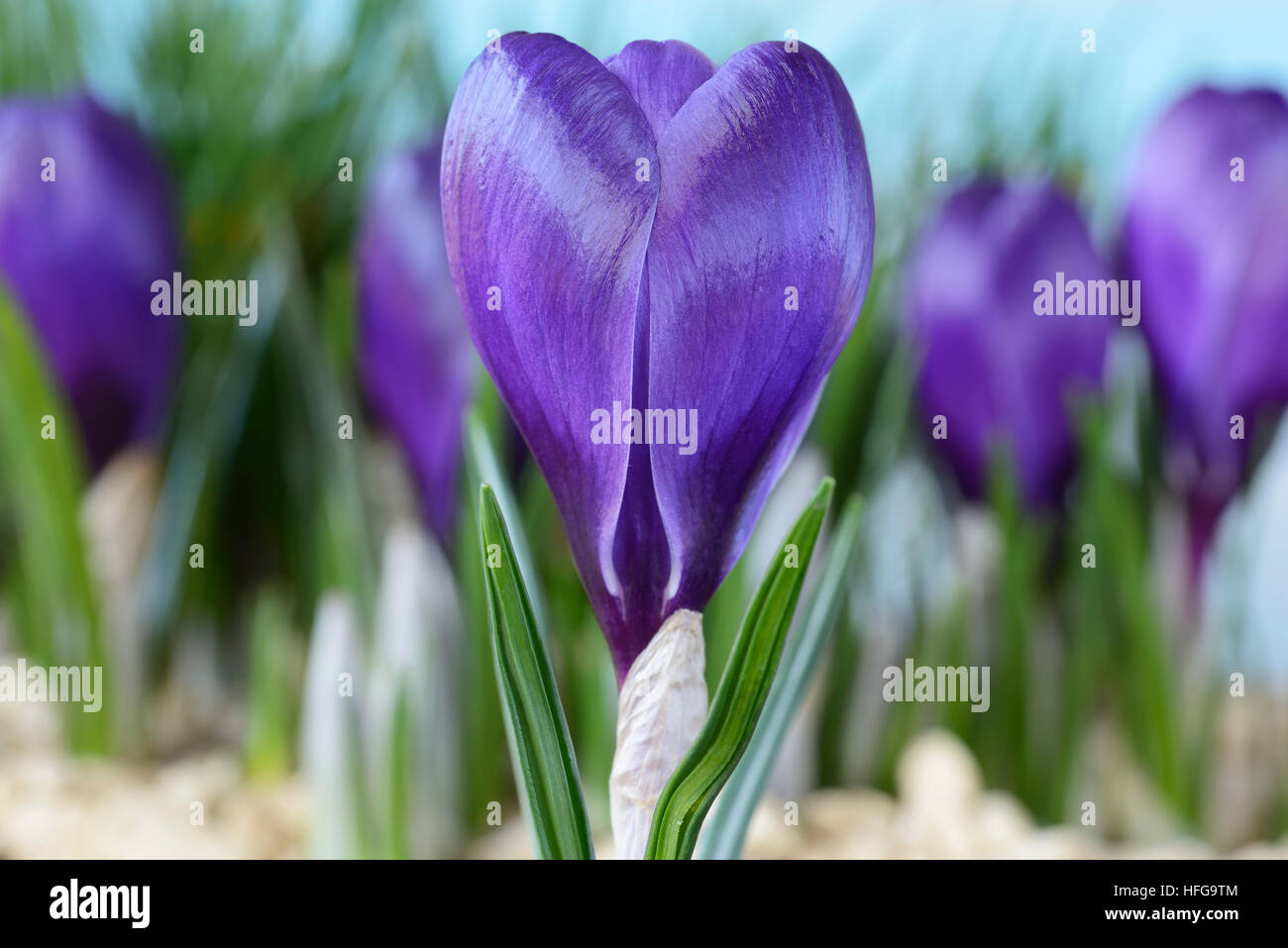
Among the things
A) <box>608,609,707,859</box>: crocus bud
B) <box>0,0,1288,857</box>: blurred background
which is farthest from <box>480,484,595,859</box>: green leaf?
<box>0,0,1288,857</box>: blurred background

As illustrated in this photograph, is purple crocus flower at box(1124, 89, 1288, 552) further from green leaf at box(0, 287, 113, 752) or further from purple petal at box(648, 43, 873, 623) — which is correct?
green leaf at box(0, 287, 113, 752)

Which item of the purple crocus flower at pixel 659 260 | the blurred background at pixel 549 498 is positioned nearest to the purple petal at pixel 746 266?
the purple crocus flower at pixel 659 260

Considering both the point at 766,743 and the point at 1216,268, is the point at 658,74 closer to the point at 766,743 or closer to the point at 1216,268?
the point at 766,743

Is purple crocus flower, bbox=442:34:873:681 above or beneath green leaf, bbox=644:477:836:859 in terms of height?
above

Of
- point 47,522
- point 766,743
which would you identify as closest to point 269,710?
point 47,522

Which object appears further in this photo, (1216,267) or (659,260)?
(1216,267)
